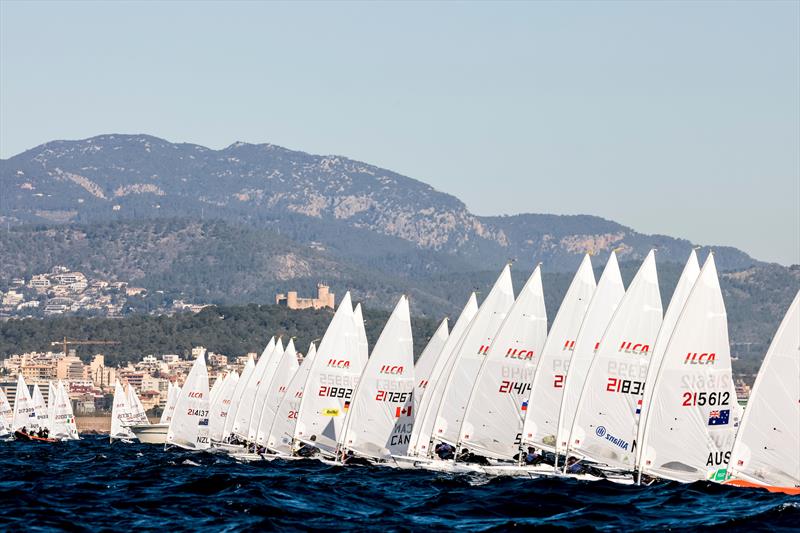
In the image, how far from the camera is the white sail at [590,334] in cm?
5278

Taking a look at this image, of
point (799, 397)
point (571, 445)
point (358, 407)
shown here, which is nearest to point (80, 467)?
point (358, 407)

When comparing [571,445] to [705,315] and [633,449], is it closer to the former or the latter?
[633,449]

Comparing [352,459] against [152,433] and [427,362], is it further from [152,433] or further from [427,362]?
[152,433]

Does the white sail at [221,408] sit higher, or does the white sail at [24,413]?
the white sail at [221,408]

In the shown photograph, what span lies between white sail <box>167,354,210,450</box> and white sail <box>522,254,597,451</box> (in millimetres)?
39622

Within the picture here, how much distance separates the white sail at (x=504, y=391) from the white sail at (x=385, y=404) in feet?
13.7

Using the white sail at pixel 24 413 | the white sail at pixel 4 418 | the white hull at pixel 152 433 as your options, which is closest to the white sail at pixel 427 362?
the white hull at pixel 152 433

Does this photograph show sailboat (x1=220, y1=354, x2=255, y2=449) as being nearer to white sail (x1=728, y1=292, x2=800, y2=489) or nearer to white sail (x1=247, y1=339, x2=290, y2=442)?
white sail (x1=247, y1=339, x2=290, y2=442)

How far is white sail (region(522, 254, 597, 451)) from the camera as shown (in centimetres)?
5516

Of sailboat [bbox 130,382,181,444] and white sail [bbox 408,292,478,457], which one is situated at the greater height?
white sail [bbox 408,292,478,457]

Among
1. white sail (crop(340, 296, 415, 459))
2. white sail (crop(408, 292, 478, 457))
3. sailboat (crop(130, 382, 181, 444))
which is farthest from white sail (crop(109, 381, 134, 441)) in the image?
white sail (crop(340, 296, 415, 459))

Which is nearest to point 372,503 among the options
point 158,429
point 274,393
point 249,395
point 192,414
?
point 274,393

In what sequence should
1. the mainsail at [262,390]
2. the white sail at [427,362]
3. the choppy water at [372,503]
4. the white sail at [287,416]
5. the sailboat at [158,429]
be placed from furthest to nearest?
the sailboat at [158,429]
the mainsail at [262,390]
the white sail at [287,416]
the white sail at [427,362]
the choppy water at [372,503]

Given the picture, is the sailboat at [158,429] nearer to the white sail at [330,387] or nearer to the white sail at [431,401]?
the white sail at [431,401]
